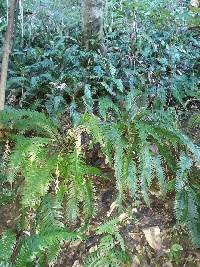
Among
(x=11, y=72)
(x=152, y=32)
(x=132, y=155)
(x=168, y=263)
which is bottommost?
(x=168, y=263)

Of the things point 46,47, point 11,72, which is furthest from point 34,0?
point 11,72

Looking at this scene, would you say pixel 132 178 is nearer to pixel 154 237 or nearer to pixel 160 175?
pixel 160 175

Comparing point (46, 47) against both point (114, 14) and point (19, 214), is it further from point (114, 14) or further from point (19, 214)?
point (19, 214)

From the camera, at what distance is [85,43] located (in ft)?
20.7

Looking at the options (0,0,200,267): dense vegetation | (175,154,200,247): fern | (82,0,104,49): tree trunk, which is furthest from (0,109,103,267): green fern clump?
(82,0,104,49): tree trunk

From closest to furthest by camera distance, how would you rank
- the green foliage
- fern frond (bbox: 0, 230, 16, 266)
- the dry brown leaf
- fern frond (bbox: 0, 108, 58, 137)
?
fern frond (bbox: 0, 230, 16, 266)
the green foliage
the dry brown leaf
fern frond (bbox: 0, 108, 58, 137)

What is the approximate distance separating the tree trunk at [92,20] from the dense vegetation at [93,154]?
0.41 m

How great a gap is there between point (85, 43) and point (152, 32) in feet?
5.12

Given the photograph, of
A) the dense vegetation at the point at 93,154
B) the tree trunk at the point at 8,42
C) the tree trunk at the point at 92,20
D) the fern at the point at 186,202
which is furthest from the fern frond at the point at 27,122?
the tree trunk at the point at 92,20

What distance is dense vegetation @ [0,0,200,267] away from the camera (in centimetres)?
336

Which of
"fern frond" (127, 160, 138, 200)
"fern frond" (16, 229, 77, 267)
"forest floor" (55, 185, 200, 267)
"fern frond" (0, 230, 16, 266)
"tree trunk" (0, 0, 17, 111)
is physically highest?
"tree trunk" (0, 0, 17, 111)

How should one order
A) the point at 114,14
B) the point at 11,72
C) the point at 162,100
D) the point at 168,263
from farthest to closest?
the point at 114,14
the point at 11,72
the point at 162,100
the point at 168,263

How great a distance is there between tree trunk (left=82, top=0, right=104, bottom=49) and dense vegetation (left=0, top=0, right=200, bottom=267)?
406 mm

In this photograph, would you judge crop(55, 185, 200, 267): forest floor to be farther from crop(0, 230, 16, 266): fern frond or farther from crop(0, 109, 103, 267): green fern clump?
crop(0, 230, 16, 266): fern frond
